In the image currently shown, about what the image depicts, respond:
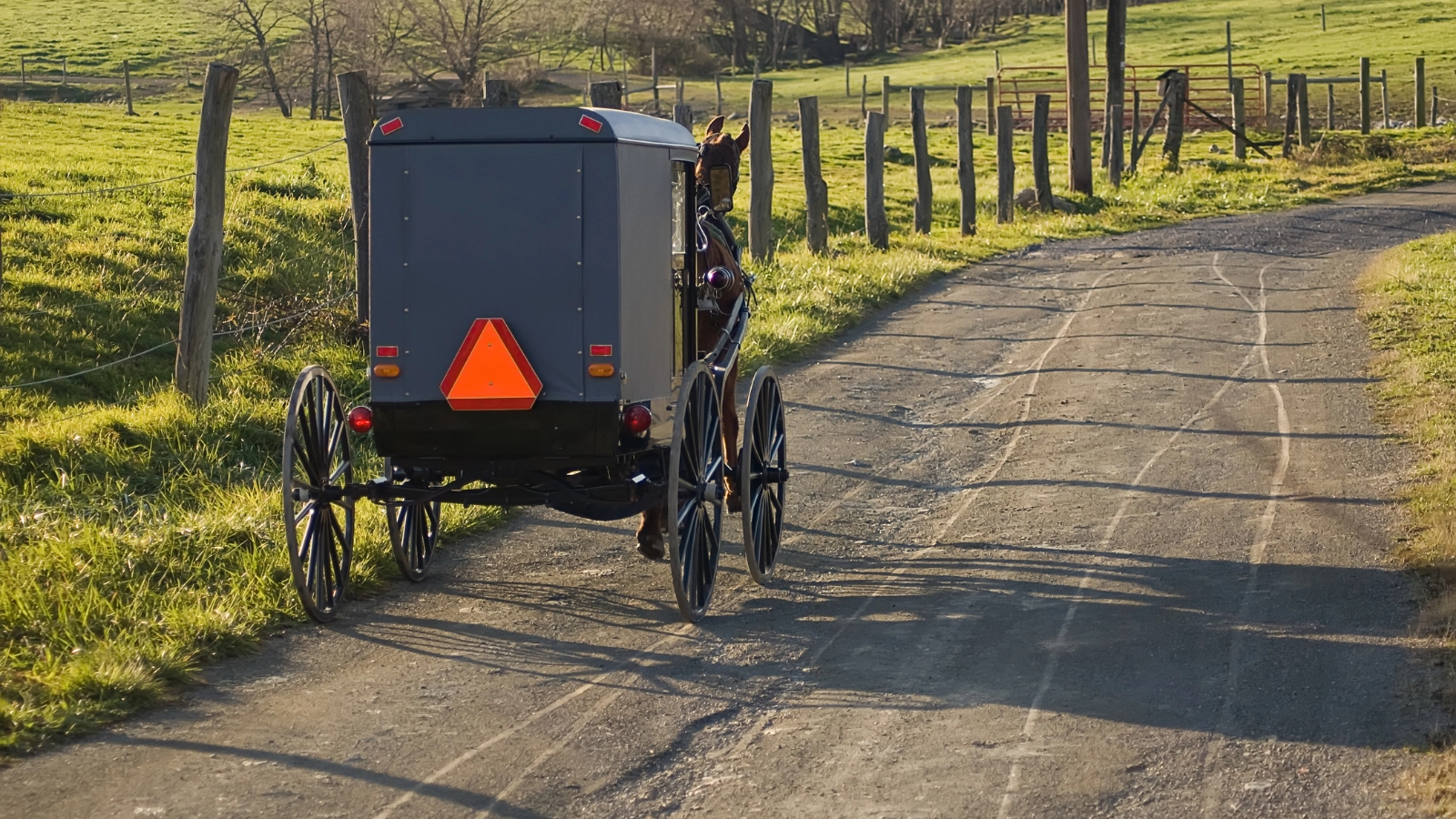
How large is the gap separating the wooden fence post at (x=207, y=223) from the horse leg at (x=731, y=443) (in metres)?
3.97

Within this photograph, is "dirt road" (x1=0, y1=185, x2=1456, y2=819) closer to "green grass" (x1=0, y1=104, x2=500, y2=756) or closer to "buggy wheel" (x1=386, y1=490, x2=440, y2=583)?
"buggy wheel" (x1=386, y1=490, x2=440, y2=583)

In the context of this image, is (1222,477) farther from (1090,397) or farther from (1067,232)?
(1067,232)

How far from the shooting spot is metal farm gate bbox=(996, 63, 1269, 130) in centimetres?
4678

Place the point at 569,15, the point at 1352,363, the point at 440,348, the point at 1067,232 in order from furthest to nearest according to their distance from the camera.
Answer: the point at 569,15 < the point at 1067,232 < the point at 1352,363 < the point at 440,348

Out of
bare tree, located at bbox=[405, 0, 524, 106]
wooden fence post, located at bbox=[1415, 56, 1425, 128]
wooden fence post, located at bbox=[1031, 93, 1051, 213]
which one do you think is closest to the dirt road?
wooden fence post, located at bbox=[1031, 93, 1051, 213]

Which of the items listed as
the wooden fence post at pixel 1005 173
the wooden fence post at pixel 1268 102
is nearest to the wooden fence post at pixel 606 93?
the wooden fence post at pixel 1005 173

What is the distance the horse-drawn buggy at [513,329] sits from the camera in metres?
6.34

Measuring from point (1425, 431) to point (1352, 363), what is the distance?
8.60 feet

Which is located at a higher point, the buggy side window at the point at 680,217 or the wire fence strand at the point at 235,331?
the buggy side window at the point at 680,217

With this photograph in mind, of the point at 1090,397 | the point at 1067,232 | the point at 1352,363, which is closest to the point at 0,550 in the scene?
the point at 1090,397

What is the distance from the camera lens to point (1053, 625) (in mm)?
6691

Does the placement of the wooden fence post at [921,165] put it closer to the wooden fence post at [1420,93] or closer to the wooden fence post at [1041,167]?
the wooden fence post at [1041,167]

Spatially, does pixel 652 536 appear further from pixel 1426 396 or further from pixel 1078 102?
pixel 1078 102

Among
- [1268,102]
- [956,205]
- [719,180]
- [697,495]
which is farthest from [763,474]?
[1268,102]
